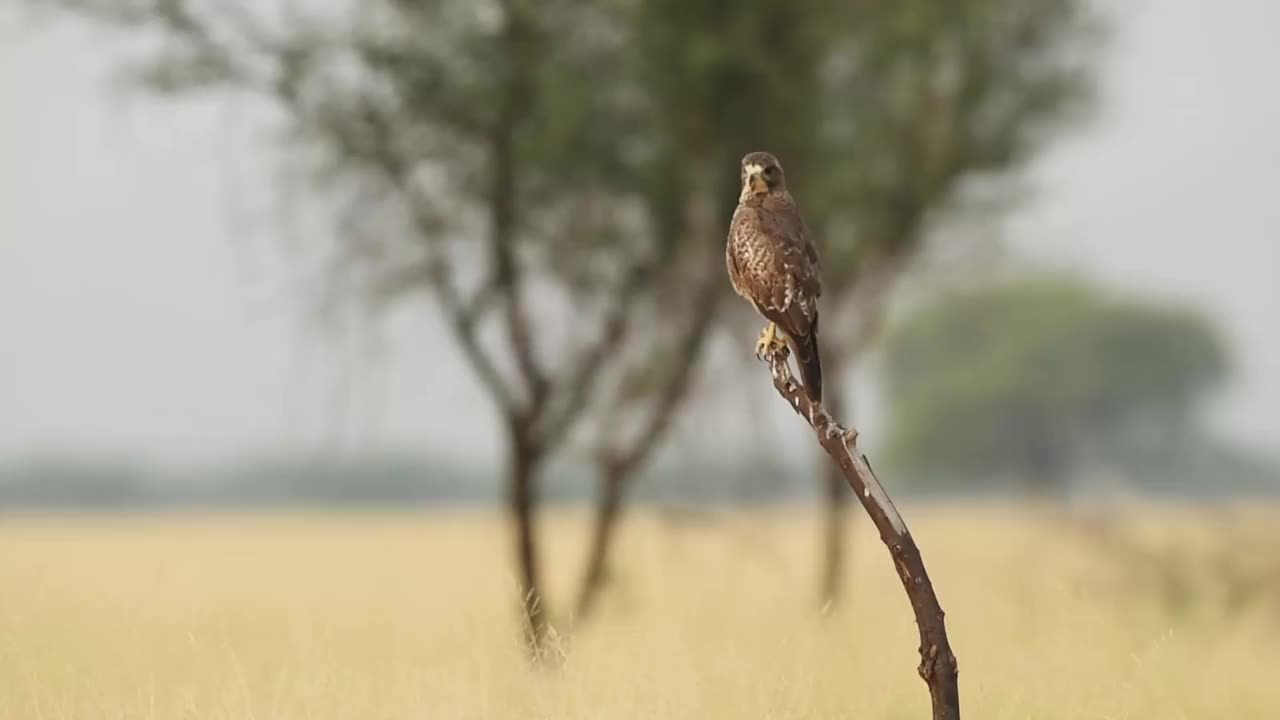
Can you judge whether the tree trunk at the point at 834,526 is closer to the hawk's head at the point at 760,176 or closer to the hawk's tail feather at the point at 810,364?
the hawk's head at the point at 760,176

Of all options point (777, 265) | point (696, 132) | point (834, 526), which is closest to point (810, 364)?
point (777, 265)

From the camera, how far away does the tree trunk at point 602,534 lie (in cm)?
1082

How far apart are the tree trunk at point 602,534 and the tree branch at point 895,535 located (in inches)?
202

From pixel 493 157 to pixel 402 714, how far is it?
4.63 m

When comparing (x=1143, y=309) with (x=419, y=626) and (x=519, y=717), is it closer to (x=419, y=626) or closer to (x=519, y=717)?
(x=419, y=626)

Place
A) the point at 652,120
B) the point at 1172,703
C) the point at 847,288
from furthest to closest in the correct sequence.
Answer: the point at 847,288 → the point at 652,120 → the point at 1172,703

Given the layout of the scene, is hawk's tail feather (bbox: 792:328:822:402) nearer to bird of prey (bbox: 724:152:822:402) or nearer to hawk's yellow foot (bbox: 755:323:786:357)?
bird of prey (bbox: 724:152:822:402)

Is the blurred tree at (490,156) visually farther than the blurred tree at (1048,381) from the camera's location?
No

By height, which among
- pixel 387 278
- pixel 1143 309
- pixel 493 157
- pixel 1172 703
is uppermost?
pixel 1143 309

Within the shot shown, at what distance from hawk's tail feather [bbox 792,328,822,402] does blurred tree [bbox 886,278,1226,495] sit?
3088cm

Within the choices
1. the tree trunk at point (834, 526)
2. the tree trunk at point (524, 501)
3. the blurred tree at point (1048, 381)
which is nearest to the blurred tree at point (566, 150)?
the tree trunk at point (524, 501)

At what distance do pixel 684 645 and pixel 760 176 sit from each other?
3176 millimetres

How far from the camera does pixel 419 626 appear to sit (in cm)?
1076

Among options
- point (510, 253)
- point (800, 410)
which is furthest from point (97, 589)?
point (800, 410)
